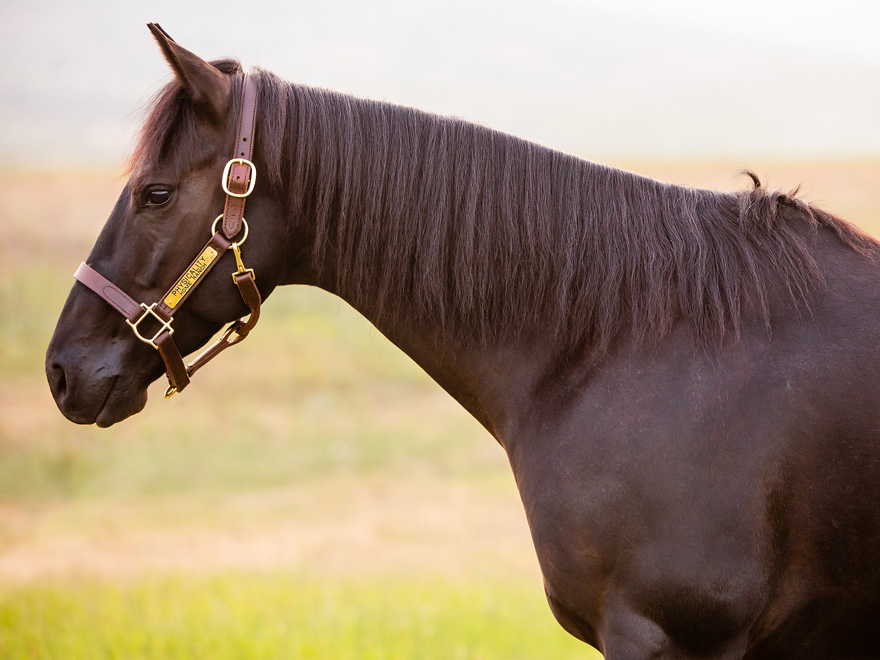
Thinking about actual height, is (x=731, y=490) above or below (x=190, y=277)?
below

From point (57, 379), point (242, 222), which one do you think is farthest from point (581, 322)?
point (57, 379)

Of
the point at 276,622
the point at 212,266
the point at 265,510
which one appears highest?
the point at 212,266

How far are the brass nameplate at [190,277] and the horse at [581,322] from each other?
0.01 meters

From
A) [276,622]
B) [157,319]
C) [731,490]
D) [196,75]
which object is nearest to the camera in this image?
[731,490]

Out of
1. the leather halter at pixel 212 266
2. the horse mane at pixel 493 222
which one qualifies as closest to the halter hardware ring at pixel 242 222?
the leather halter at pixel 212 266

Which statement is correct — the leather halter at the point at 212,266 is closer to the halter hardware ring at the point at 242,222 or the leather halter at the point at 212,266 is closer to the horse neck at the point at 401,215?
the halter hardware ring at the point at 242,222

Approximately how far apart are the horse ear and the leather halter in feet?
0.25

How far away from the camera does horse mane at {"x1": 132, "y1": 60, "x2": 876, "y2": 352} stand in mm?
2406

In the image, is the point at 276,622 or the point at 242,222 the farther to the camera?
the point at 276,622

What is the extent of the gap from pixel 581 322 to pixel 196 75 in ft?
4.94

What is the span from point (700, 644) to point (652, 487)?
1.67 ft

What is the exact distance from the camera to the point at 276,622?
18.6ft

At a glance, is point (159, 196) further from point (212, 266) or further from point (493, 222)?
point (493, 222)

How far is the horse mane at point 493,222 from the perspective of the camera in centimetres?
241
